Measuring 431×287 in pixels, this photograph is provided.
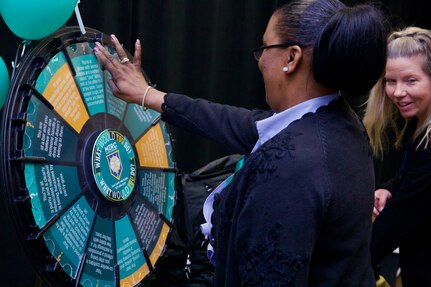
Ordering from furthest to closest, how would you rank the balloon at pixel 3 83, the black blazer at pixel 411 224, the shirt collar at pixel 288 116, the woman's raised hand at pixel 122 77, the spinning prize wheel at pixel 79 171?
the black blazer at pixel 411 224 < the woman's raised hand at pixel 122 77 < the balloon at pixel 3 83 < the spinning prize wheel at pixel 79 171 < the shirt collar at pixel 288 116

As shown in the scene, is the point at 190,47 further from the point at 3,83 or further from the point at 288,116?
the point at 288,116

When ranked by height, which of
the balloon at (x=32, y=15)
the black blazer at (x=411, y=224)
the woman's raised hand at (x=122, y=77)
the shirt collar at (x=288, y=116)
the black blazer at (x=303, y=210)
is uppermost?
the balloon at (x=32, y=15)

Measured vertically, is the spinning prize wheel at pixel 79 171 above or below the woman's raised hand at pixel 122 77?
below

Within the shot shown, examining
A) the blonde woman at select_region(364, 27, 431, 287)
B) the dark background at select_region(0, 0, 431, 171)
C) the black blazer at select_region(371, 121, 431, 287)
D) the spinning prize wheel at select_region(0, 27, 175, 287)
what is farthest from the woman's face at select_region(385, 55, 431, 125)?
the spinning prize wheel at select_region(0, 27, 175, 287)

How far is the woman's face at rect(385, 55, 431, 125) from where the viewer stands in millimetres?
1946

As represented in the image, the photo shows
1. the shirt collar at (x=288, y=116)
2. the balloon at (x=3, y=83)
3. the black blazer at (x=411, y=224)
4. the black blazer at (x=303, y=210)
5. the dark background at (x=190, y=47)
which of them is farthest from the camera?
the dark background at (x=190, y=47)

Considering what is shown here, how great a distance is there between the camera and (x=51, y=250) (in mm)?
1290

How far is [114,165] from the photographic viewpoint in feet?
5.03

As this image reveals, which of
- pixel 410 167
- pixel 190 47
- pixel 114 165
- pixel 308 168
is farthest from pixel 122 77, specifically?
pixel 190 47

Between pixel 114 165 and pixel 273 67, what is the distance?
57 centimetres

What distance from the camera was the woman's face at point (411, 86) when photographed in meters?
1.95

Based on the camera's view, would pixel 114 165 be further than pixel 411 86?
No

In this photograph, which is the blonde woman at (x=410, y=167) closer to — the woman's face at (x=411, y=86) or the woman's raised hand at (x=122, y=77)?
the woman's face at (x=411, y=86)

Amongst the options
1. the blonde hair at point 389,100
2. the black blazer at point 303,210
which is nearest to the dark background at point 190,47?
the blonde hair at point 389,100
